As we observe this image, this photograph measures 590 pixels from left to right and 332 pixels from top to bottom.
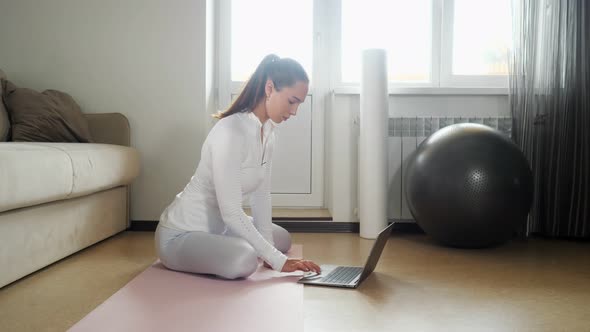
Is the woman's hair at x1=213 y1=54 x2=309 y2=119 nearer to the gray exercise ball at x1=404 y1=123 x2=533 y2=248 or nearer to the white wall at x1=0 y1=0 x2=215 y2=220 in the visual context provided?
the gray exercise ball at x1=404 y1=123 x2=533 y2=248

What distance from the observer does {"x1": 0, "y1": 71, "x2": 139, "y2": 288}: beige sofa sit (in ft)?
6.08

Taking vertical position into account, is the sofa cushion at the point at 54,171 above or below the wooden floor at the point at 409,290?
above

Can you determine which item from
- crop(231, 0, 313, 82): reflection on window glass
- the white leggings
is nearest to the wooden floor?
the white leggings

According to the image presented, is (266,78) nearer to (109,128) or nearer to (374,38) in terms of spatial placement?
(109,128)

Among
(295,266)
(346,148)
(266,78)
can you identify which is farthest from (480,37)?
(295,266)

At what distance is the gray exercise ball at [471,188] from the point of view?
2.58 metres

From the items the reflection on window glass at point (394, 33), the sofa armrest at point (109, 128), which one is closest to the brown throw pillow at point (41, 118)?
the sofa armrest at point (109, 128)

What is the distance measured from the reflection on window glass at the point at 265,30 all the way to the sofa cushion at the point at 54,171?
1292 mm

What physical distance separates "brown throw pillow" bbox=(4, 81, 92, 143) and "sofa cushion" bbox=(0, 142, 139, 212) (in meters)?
0.29

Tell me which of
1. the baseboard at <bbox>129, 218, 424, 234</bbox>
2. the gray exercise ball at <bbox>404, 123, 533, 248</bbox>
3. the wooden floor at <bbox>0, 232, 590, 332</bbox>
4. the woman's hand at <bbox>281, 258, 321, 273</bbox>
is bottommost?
the baseboard at <bbox>129, 218, 424, 234</bbox>

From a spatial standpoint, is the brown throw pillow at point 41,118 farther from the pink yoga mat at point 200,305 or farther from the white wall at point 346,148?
the white wall at point 346,148

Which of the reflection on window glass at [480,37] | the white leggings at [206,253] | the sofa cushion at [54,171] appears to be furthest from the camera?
the reflection on window glass at [480,37]

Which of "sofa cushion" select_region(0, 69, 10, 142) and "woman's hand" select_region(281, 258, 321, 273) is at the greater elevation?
"sofa cushion" select_region(0, 69, 10, 142)

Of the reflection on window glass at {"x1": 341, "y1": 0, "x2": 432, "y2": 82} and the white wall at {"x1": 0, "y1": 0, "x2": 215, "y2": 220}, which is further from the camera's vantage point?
the reflection on window glass at {"x1": 341, "y1": 0, "x2": 432, "y2": 82}
